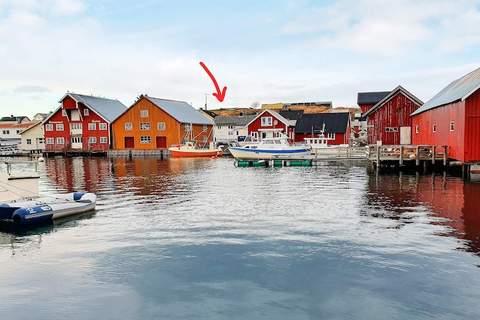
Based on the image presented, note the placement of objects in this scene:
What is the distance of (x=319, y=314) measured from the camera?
9.58 m

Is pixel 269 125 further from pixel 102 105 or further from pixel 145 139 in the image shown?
pixel 102 105

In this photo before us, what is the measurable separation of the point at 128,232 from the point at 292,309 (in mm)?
9148

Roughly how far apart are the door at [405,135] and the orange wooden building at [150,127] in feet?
124

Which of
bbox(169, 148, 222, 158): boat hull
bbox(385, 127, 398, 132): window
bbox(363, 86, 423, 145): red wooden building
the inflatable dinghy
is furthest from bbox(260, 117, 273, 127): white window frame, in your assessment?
the inflatable dinghy

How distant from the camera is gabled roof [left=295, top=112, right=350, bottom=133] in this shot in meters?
71.5

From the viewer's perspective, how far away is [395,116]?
54.1 m

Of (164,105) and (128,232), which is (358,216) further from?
(164,105)

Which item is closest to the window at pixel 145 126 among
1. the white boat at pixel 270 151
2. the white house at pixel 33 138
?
the white house at pixel 33 138

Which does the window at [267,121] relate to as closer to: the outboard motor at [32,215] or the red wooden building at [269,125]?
the red wooden building at [269,125]

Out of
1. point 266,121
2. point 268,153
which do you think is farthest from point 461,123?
point 266,121

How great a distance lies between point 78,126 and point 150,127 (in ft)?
48.0

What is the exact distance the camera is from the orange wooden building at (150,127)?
251 ft

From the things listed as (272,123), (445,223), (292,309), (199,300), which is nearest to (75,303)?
(199,300)

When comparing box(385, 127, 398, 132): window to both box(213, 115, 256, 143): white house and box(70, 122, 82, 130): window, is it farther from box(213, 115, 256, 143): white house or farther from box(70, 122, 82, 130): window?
box(70, 122, 82, 130): window
